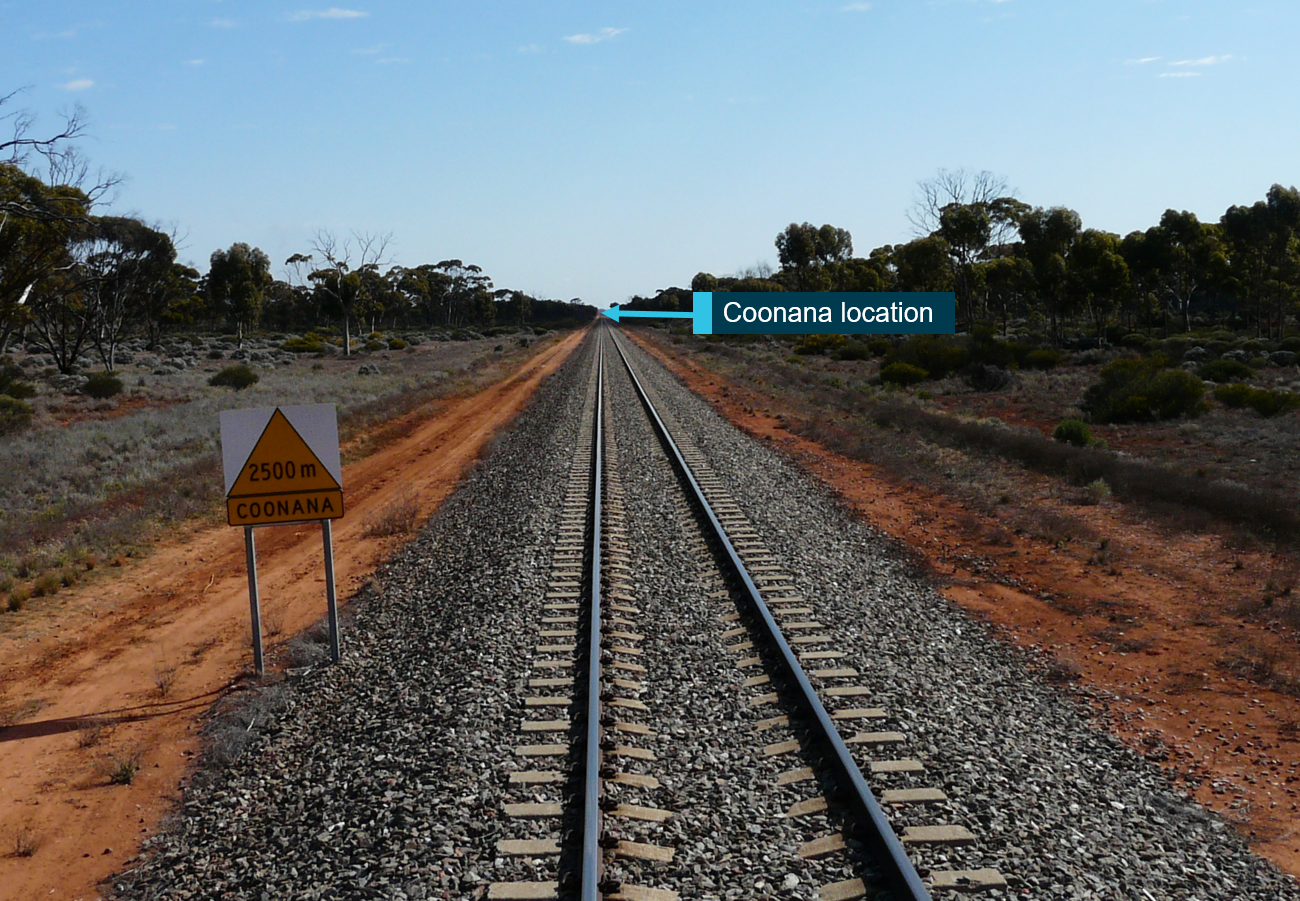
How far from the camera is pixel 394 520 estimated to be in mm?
13438

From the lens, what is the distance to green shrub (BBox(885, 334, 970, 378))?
134 feet

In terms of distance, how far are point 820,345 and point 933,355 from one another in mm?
20776

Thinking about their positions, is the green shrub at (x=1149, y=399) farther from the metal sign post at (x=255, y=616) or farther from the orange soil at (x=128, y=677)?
the metal sign post at (x=255, y=616)

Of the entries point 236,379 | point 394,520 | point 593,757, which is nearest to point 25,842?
point 593,757

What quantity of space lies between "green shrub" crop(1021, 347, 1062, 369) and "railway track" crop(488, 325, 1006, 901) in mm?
34385

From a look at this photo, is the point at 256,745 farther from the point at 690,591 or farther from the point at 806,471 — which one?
the point at 806,471

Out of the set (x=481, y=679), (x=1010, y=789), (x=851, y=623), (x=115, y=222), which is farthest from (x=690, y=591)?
(x=115, y=222)

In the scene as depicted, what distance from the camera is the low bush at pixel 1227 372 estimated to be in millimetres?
33531

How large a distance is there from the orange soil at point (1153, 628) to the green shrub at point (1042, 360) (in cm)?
2850

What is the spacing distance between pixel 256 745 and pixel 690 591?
4.54 m

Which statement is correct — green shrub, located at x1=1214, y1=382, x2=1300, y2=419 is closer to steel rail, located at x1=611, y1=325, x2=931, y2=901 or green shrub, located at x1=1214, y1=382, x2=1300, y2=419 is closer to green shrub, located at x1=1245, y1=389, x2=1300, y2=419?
green shrub, located at x1=1245, y1=389, x2=1300, y2=419

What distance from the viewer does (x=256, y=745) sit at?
6320 millimetres

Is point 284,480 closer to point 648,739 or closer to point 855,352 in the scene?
point 648,739

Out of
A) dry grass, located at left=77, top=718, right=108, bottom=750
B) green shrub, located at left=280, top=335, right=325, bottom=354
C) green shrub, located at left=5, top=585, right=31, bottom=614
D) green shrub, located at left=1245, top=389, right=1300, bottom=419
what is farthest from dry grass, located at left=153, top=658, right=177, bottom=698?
green shrub, located at left=280, top=335, right=325, bottom=354
